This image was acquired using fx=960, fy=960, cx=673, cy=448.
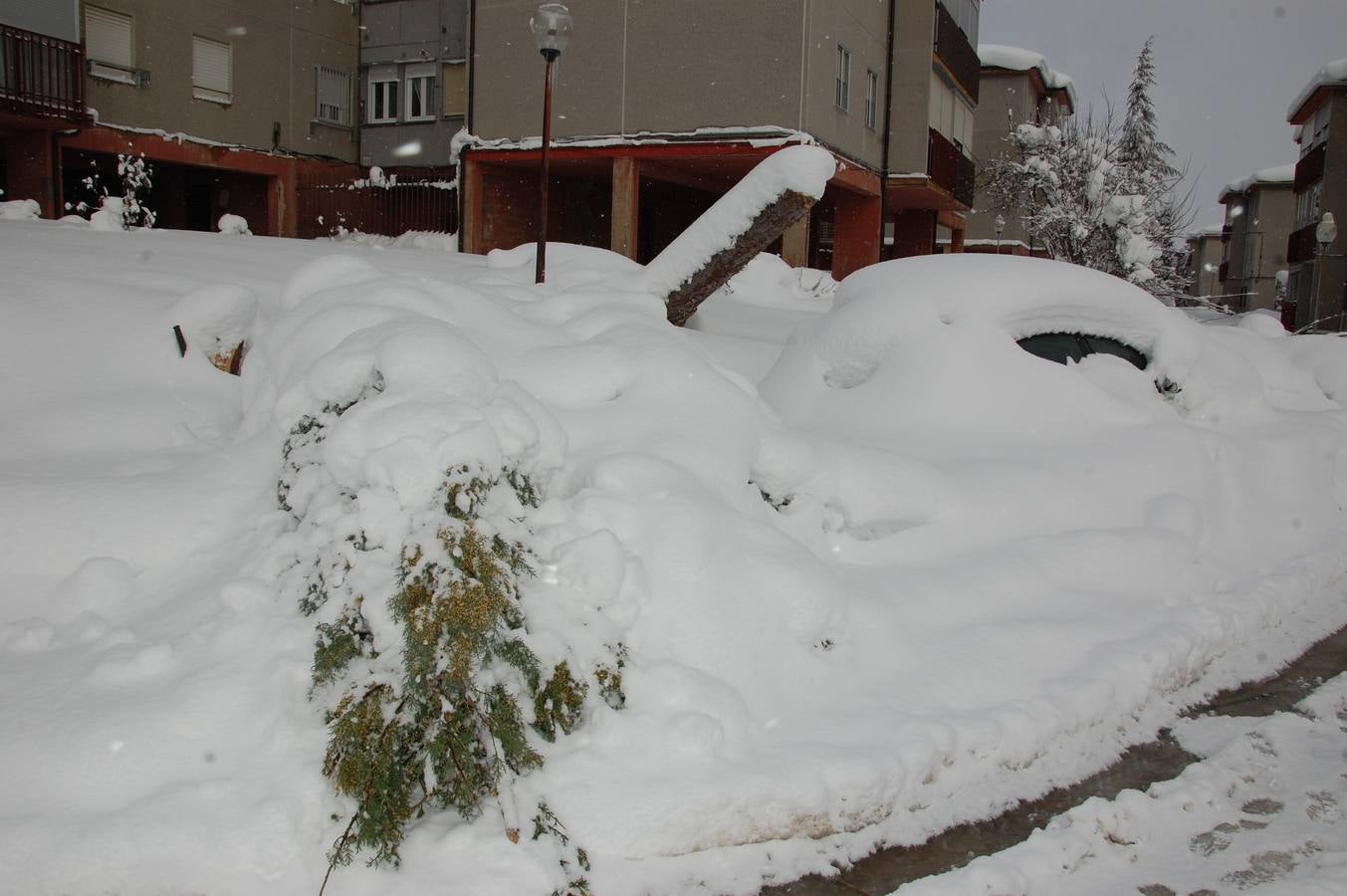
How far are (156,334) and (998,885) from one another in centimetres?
495

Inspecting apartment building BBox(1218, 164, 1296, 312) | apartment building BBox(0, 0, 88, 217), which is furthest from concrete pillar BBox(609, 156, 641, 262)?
apartment building BBox(1218, 164, 1296, 312)

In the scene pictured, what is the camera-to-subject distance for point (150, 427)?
15.3 feet

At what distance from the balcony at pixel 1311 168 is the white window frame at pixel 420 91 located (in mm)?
29504

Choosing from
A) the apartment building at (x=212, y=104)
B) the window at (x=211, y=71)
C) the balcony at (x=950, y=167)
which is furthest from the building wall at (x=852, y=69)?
the window at (x=211, y=71)

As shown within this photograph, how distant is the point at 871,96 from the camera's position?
1739 cm

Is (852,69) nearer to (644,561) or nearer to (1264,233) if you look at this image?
(644,561)

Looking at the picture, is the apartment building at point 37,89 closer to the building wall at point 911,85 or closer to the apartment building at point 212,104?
the apartment building at point 212,104

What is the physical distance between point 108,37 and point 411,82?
5983 mm

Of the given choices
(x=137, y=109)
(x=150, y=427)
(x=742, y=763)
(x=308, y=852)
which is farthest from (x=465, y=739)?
(x=137, y=109)

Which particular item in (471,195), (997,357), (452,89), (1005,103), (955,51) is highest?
(1005,103)

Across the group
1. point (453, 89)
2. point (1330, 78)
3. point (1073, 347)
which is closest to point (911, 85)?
point (453, 89)

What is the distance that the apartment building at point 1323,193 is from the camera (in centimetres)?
3084

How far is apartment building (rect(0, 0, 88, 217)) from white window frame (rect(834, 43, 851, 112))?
12.8 meters

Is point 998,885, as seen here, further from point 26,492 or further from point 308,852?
point 26,492
